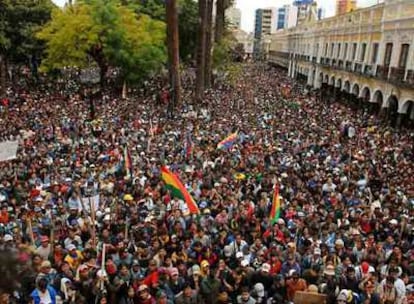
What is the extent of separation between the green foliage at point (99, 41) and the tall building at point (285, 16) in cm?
15381

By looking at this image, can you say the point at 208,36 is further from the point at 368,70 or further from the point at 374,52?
the point at 374,52

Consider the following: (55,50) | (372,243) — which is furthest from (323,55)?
(372,243)

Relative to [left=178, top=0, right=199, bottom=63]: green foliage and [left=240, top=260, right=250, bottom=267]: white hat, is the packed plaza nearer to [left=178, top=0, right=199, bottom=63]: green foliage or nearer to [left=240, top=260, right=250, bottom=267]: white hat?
[left=240, top=260, right=250, bottom=267]: white hat

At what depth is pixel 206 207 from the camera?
1109cm

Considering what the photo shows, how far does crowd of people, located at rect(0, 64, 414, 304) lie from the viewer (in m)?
7.56

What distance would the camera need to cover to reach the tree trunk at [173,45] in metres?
24.9

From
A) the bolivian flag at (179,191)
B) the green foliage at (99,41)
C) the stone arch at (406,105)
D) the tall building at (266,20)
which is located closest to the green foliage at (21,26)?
the green foliage at (99,41)

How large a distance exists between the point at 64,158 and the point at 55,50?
16.7 m

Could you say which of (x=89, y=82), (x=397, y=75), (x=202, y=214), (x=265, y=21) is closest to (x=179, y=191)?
(x=202, y=214)

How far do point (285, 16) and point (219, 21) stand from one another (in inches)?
5938

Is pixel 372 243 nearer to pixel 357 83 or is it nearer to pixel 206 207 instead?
pixel 206 207

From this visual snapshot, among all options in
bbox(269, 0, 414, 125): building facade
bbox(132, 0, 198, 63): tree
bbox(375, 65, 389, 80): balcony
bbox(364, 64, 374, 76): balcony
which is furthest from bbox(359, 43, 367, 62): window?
bbox(132, 0, 198, 63): tree

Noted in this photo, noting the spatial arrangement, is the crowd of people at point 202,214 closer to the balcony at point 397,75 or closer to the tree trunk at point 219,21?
the balcony at point 397,75

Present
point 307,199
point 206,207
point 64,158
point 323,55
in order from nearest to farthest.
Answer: point 206,207, point 307,199, point 64,158, point 323,55
